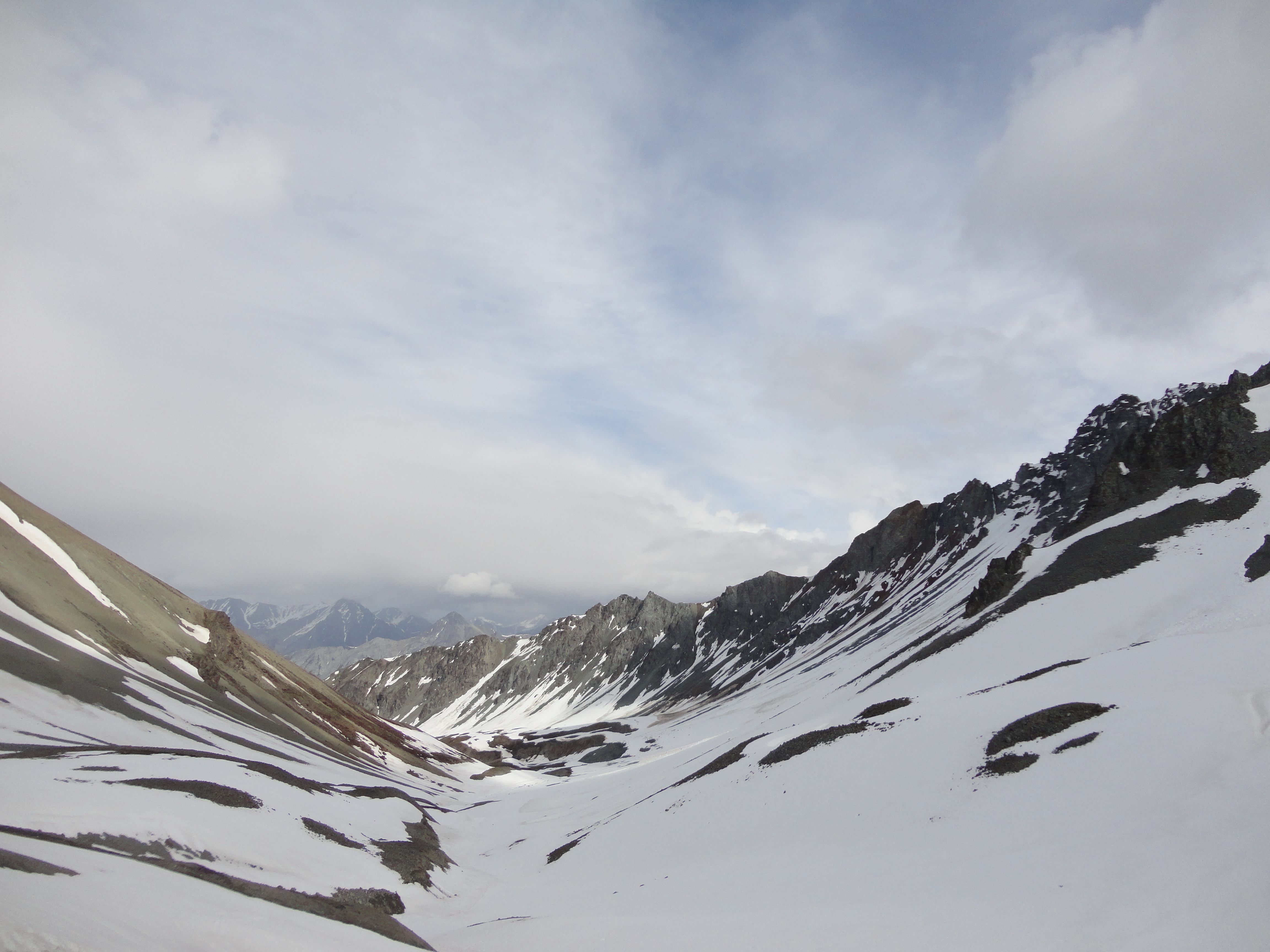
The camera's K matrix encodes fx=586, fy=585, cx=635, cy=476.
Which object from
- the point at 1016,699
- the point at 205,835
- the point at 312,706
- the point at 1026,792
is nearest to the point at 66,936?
the point at 205,835

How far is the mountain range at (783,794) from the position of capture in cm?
1336

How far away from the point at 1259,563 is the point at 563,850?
50435 mm

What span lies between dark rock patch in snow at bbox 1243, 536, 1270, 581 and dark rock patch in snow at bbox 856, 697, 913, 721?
80.4 feet

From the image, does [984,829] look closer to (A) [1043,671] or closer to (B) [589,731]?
(A) [1043,671]

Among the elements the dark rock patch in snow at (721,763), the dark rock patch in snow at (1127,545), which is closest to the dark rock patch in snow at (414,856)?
the dark rock patch in snow at (721,763)

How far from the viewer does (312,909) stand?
1622cm

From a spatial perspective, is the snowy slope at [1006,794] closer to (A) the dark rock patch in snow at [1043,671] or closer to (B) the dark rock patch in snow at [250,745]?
(A) the dark rock patch in snow at [1043,671]

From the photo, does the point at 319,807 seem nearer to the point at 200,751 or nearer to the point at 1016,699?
the point at 200,751

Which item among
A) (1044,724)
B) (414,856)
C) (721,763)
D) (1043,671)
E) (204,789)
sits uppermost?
(204,789)

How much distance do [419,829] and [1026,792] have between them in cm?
3451

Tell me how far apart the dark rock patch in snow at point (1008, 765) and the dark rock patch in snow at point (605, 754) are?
3962 inches

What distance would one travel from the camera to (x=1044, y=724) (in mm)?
23656

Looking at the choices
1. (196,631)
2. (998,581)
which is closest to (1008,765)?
(998,581)

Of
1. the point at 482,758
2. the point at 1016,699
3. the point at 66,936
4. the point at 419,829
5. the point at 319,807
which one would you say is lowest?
the point at 482,758
